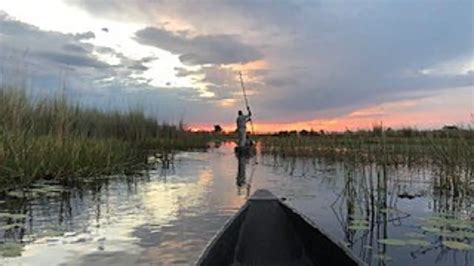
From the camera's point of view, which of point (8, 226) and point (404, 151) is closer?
point (8, 226)

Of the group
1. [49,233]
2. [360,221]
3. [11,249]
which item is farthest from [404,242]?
[11,249]

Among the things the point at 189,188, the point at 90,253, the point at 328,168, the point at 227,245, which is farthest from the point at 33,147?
the point at 328,168

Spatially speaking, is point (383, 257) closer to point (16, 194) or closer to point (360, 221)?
point (360, 221)

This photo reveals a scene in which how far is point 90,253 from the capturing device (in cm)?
555

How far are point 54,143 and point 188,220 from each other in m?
4.51

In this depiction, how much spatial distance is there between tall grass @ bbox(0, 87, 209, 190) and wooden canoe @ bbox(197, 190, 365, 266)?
17.1 feet

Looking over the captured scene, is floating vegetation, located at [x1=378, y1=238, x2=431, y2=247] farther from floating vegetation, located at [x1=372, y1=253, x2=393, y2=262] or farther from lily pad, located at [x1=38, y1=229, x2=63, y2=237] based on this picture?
lily pad, located at [x1=38, y1=229, x2=63, y2=237]

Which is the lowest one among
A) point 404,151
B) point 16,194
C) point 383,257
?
point 383,257

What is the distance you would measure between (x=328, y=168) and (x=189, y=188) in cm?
706

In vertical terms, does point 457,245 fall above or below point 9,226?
below

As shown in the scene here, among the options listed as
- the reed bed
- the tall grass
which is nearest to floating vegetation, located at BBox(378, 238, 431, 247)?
the reed bed

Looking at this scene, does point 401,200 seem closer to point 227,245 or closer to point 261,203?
point 261,203

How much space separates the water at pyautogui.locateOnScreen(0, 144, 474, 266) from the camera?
5684 mm

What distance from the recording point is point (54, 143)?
1066 centimetres
